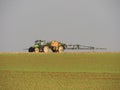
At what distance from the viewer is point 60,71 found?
19.2ft

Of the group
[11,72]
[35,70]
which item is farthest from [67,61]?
[11,72]

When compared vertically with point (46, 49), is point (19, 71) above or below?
below

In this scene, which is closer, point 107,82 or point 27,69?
point 107,82

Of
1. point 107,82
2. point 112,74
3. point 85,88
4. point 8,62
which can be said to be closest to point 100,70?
point 112,74

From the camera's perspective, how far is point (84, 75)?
18.0 feet

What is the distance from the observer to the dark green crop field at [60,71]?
5.00m

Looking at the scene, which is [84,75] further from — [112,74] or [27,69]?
[27,69]

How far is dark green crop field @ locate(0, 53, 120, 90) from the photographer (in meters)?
5.00

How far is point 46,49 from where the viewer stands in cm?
781

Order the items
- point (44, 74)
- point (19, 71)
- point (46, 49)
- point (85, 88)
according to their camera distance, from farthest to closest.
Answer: point (46, 49)
point (19, 71)
point (44, 74)
point (85, 88)

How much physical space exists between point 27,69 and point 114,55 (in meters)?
2.00

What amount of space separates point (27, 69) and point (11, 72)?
1.37 feet

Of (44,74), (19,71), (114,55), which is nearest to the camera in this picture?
(44,74)

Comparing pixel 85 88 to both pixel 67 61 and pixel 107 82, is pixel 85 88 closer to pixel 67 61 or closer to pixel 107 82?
pixel 107 82
